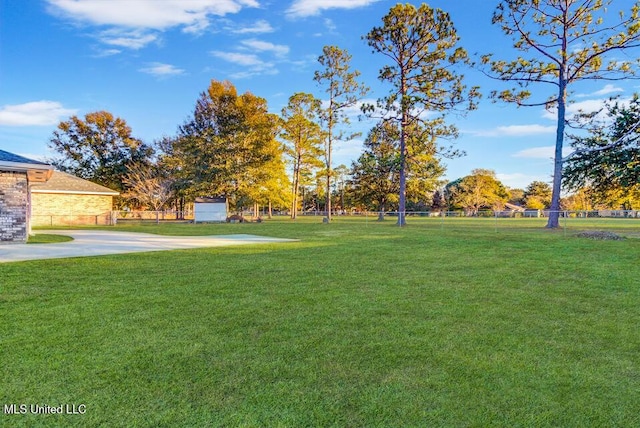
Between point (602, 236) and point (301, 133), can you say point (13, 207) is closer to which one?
point (602, 236)

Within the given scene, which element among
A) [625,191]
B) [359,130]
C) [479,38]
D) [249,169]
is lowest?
[625,191]

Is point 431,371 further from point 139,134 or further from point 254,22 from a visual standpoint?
point 139,134

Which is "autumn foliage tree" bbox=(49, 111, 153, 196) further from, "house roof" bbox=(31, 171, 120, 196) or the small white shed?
the small white shed

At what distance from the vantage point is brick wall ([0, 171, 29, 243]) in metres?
9.38

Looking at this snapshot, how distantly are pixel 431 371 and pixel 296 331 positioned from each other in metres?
1.26

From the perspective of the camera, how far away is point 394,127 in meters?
22.8

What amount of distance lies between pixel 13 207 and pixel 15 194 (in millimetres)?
378

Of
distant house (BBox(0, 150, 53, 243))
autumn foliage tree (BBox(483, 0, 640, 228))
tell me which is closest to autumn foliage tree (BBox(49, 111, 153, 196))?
distant house (BBox(0, 150, 53, 243))

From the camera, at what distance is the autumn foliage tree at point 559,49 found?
13.9 metres

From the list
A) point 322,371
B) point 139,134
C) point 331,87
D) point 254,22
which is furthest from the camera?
point 139,134

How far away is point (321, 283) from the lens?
5238 millimetres

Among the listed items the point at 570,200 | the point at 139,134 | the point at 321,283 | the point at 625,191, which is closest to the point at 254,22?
the point at 321,283

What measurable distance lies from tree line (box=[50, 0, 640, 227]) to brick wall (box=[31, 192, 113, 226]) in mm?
6429

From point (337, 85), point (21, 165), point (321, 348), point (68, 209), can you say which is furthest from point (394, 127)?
point (321, 348)
